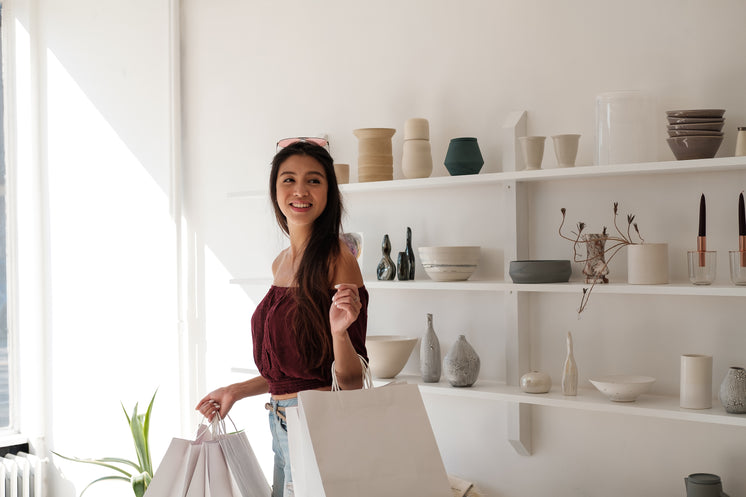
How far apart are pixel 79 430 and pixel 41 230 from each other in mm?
1077

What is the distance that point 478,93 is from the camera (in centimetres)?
257

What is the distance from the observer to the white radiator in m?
3.65

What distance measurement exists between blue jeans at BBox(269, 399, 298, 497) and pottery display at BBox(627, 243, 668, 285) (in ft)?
3.49

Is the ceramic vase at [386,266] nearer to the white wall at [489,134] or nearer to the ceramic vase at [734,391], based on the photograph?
the white wall at [489,134]

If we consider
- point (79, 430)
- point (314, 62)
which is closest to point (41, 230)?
point (79, 430)

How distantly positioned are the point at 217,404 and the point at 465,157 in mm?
1142

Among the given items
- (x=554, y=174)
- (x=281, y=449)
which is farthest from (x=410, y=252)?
(x=281, y=449)

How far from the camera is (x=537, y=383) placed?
2.32m

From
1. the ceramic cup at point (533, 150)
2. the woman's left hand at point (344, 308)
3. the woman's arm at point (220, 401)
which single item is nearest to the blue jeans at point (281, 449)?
the woman's arm at point (220, 401)

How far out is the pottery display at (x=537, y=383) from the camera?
232 cm

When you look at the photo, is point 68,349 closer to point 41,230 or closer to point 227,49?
point 41,230

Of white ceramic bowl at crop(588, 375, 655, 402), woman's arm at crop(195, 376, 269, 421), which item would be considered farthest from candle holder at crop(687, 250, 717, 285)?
woman's arm at crop(195, 376, 269, 421)

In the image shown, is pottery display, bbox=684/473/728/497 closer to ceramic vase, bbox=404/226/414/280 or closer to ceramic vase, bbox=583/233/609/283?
ceramic vase, bbox=583/233/609/283

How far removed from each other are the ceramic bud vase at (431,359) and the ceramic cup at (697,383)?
0.79 m
